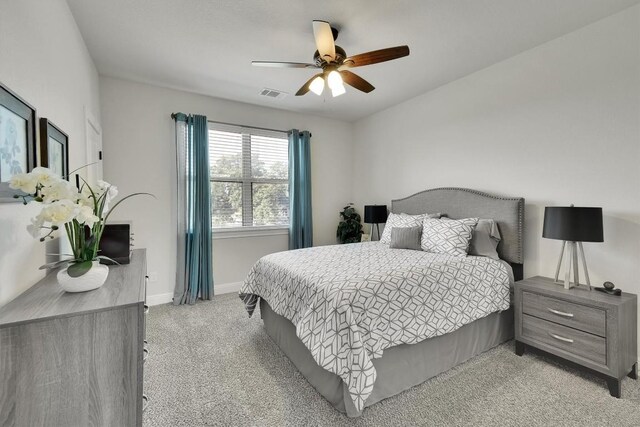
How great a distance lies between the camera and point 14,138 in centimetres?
121

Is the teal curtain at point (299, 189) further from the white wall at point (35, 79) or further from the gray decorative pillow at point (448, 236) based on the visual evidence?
the white wall at point (35, 79)

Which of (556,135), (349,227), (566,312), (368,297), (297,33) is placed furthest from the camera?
(349,227)

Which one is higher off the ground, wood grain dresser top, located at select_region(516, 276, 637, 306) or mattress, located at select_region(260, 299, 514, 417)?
wood grain dresser top, located at select_region(516, 276, 637, 306)

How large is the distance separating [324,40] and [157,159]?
2.63m

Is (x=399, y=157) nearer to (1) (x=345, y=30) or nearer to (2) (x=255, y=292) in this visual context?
(1) (x=345, y=30)

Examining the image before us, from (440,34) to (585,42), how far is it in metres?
1.19

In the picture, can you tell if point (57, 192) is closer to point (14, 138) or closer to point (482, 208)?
point (14, 138)

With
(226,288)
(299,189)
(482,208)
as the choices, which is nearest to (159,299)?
(226,288)

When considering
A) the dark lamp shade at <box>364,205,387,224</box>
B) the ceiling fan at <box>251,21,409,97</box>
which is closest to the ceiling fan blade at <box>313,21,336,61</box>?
the ceiling fan at <box>251,21,409,97</box>

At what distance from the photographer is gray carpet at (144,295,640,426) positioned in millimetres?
1731

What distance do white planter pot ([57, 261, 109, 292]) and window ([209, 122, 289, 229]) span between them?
9.10 feet

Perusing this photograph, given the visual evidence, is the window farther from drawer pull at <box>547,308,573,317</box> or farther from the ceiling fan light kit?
drawer pull at <box>547,308,573,317</box>

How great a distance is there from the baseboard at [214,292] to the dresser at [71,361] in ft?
8.86

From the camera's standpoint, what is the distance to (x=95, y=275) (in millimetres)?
1267
